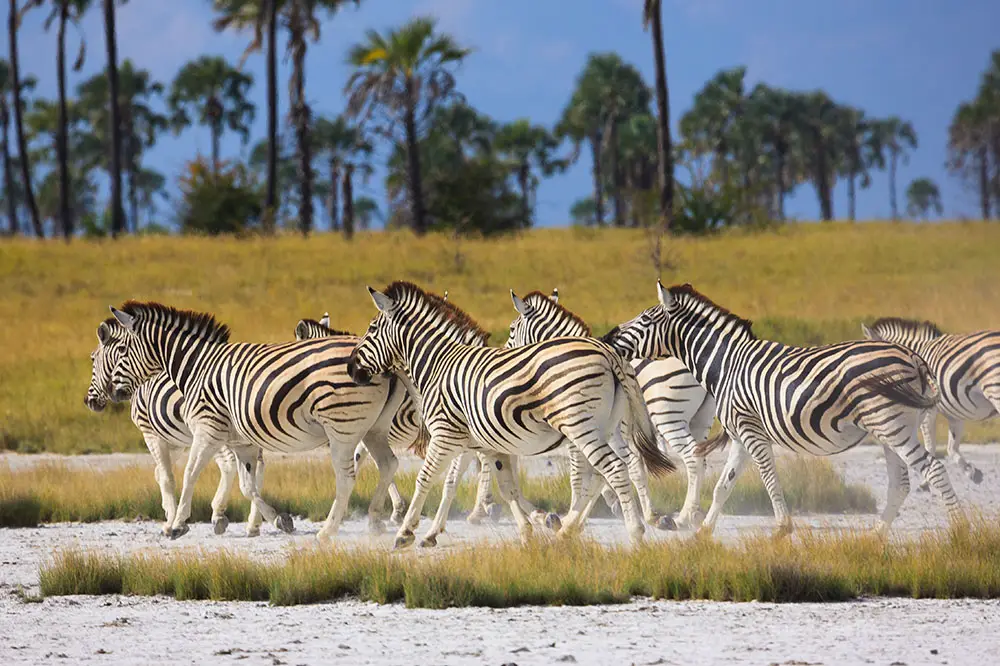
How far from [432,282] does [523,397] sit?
72.1ft

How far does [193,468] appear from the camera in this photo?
1129 centimetres

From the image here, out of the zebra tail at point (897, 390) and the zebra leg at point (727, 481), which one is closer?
the zebra tail at point (897, 390)

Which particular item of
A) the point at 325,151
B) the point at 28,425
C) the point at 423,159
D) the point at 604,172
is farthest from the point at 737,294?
the point at 325,151

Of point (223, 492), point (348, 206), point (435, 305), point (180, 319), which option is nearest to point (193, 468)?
point (223, 492)

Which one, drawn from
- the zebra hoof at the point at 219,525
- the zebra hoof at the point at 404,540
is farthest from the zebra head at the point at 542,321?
the zebra hoof at the point at 219,525

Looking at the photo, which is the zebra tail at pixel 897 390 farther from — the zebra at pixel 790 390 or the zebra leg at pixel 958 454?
the zebra leg at pixel 958 454

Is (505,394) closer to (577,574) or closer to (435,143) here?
(577,574)

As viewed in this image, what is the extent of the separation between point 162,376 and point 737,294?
18525mm

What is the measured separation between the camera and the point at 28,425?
19969 mm

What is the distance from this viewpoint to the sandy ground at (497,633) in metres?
7.06

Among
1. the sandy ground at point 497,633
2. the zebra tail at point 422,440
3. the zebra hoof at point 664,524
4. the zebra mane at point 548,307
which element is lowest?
the sandy ground at point 497,633

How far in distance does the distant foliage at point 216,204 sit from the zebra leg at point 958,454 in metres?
31.1

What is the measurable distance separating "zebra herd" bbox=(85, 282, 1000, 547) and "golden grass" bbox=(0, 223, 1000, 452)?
7.52 meters

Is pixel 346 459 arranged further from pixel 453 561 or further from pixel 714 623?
pixel 714 623
